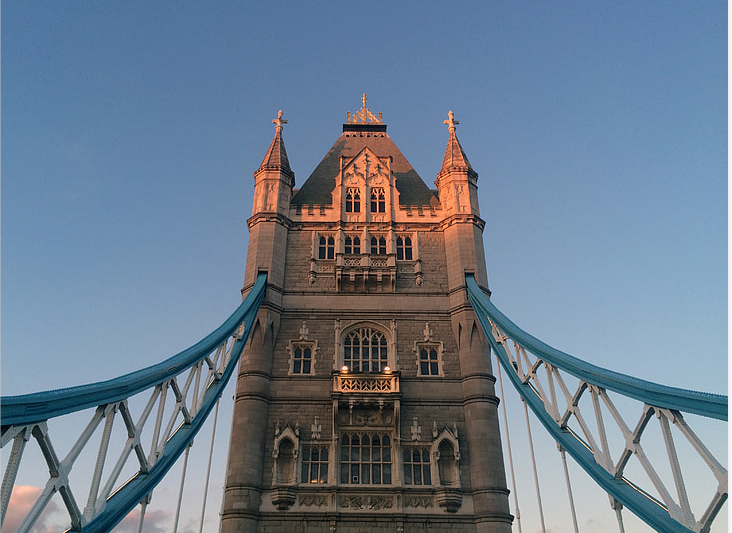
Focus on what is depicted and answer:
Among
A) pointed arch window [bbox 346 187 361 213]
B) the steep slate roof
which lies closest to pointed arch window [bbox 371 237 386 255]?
pointed arch window [bbox 346 187 361 213]

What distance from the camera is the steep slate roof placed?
29.8 m

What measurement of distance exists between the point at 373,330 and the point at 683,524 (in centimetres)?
1426

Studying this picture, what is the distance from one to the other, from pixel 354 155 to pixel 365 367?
13609 mm

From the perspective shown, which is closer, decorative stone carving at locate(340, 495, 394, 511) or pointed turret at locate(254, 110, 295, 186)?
decorative stone carving at locate(340, 495, 394, 511)

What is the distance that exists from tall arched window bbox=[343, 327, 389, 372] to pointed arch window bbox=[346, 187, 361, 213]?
6.68 meters

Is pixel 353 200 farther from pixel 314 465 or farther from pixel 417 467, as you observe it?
pixel 417 467

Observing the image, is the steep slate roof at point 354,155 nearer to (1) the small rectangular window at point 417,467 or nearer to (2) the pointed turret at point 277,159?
(2) the pointed turret at point 277,159

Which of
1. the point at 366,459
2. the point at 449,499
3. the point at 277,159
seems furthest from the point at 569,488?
the point at 277,159

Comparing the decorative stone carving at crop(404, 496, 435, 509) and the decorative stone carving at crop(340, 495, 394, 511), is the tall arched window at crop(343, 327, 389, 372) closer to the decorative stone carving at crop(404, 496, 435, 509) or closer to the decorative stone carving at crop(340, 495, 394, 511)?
Answer: the decorative stone carving at crop(340, 495, 394, 511)

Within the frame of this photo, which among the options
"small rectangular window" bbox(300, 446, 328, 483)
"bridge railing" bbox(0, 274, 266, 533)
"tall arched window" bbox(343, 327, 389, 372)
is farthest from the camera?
"tall arched window" bbox(343, 327, 389, 372)

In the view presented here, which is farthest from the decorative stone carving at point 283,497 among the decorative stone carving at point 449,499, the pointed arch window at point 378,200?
the pointed arch window at point 378,200

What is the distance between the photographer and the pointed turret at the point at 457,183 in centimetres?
2753

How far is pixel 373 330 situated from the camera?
24.5 meters

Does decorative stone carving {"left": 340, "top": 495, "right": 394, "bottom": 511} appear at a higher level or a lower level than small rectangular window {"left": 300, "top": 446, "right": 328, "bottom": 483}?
lower
